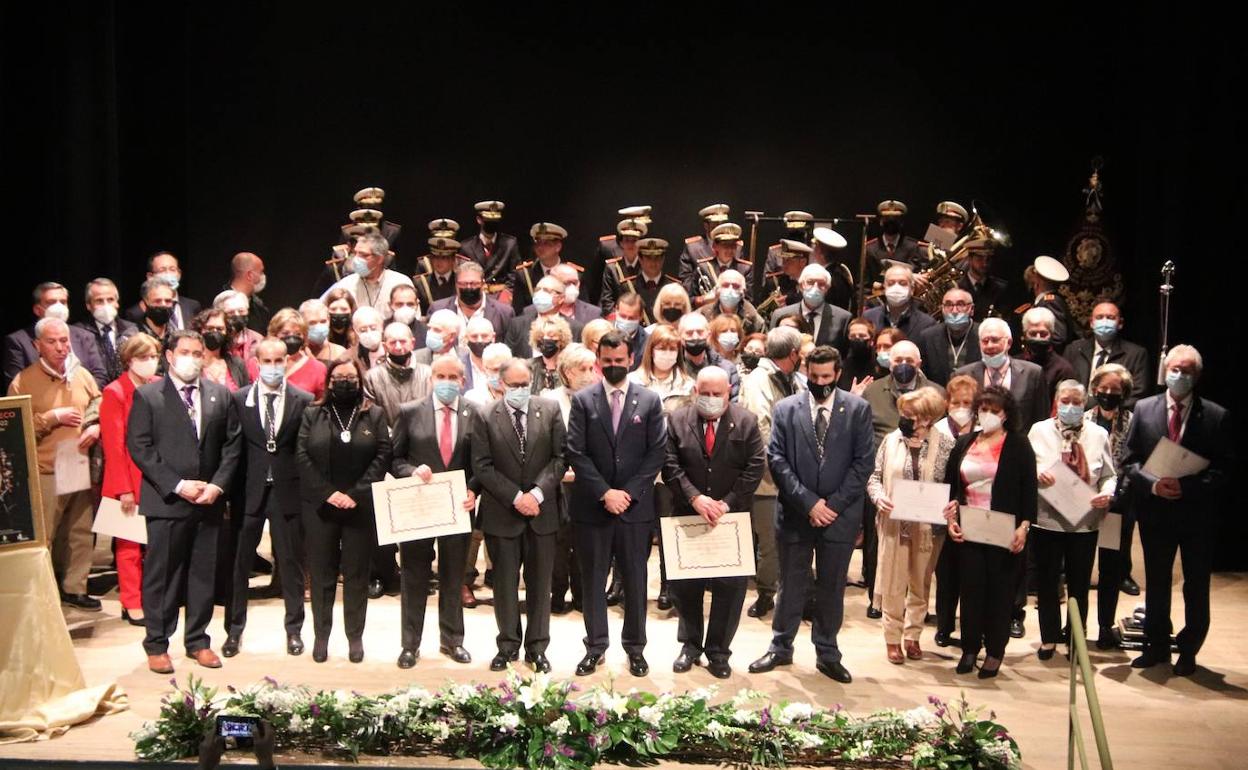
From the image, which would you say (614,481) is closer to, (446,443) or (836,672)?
(446,443)

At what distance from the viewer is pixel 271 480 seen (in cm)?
731

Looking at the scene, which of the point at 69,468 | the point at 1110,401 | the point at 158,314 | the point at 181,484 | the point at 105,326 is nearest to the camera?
the point at 181,484

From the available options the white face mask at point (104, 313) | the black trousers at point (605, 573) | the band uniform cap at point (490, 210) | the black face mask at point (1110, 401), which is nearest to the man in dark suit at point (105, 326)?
the white face mask at point (104, 313)

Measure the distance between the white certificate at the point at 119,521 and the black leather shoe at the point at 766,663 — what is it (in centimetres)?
344

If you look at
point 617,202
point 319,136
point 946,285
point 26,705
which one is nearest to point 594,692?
point 26,705

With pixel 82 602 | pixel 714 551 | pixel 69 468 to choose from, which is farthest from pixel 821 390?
pixel 82 602

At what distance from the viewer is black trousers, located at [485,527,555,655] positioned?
23.3 feet

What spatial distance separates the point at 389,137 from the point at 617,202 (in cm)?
216

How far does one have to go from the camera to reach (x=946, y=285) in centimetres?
1028

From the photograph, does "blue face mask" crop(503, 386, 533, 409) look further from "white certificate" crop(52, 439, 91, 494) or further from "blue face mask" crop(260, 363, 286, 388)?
"white certificate" crop(52, 439, 91, 494)

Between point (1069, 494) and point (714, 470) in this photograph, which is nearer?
point (714, 470)

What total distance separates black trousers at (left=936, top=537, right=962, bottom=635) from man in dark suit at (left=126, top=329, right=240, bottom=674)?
4033 mm

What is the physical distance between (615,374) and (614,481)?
568 millimetres

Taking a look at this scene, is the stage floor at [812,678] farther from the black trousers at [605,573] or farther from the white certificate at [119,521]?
the white certificate at [119,521]
